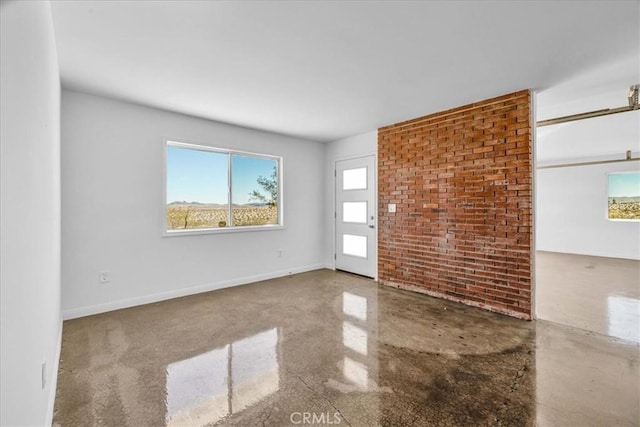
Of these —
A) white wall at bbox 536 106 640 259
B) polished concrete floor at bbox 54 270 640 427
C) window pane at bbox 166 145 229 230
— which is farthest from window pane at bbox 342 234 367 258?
white wall at bbox 536 106 640 259

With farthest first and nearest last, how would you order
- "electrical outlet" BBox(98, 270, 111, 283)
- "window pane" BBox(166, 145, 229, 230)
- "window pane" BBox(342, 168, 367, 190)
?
"window pane" BBox(342, 168, 367, 190)
"window pane" BBox(166, 145, 229, 230)
"electrical outlet" BBox(98, 270, 111, 283)

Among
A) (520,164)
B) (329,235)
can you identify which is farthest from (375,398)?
(329,235)

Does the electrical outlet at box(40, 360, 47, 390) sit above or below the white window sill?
below

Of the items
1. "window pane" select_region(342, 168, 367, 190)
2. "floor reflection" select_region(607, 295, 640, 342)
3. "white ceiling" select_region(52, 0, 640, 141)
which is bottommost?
"floor reflection" select_region(607, 295, 640, 342)

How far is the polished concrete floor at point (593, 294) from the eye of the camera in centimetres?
315

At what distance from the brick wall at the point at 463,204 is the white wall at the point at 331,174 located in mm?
649

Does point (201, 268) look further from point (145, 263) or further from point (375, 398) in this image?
point (375, 398)

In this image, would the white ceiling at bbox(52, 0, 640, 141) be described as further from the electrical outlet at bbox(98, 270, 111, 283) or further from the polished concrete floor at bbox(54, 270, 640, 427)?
the polished concrete floor at bbox(54, 270, 640, 427)

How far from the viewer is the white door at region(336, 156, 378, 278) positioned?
16.8ft

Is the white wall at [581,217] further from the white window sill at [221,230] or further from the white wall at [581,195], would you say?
the white window sill at [221,230]

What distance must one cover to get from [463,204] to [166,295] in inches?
168

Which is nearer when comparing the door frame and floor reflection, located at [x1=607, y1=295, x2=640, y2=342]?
floor reflection, located at [x1=607, y1=295, x2=640, y2=342]

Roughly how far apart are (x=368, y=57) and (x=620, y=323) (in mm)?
3929

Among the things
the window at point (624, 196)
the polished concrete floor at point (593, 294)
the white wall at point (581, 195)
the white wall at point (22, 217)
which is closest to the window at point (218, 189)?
the white wall at point (22, 217)
